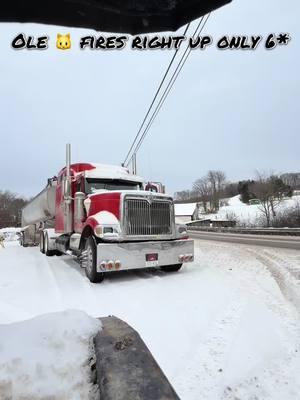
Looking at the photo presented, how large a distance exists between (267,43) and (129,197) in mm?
4334

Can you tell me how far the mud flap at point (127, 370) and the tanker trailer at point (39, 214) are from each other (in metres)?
10.3

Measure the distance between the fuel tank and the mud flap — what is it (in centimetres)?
1033

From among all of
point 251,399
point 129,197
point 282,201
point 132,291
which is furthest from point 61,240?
point 282,201

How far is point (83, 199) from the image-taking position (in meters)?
8.59

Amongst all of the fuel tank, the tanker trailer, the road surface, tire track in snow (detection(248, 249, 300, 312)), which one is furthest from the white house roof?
tire track in snow (detection(248, 249, 300, 312))

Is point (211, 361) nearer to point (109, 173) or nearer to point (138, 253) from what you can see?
point (138, 253)

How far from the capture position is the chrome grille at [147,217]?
7.40m

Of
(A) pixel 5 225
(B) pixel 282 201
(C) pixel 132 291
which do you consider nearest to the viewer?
(C) pixel 132 291

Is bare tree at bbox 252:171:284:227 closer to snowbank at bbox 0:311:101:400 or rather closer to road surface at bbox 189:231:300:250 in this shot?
road surface at bbox 189:231:300:250

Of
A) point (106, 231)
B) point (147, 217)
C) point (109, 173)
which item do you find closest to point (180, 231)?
point (147, 217)

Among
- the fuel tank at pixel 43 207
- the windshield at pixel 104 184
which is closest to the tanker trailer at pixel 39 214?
the fuel tank at pixel 43 207

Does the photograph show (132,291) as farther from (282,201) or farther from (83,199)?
(282,201)

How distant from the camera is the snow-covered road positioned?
3010mm

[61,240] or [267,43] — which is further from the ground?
[267,43]
